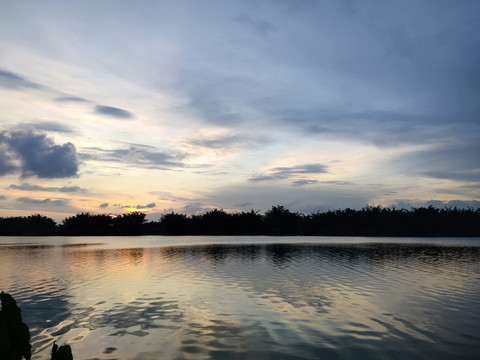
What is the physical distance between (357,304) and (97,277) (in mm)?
19624

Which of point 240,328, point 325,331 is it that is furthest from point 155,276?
point 325,331

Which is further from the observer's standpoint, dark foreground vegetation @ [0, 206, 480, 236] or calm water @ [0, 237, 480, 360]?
dark foreground vegetation @ [0, 206, 480, 236]

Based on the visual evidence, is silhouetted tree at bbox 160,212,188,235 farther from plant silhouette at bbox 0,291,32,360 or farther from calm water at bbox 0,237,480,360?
plant silhouette at bbox 0,291,32,360

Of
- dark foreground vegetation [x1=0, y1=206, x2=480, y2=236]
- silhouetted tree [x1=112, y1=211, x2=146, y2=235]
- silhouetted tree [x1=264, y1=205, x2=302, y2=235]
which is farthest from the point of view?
silhouetted tree [x1=112, y1=211, x2=146, y2=235]

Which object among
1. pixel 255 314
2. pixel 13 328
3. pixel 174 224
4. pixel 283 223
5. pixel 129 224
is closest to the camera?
pixel 13 328

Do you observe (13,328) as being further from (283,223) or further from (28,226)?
(28,226)

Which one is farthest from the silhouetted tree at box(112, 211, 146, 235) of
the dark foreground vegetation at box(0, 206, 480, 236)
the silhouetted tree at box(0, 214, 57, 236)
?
the silhouetted tree at box(0, 214, 57, 236)

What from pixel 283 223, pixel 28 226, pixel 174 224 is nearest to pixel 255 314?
pixel 283 223

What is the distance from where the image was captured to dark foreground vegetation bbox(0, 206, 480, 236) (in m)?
127

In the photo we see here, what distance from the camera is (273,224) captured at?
499 ft

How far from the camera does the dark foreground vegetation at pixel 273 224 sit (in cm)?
12744

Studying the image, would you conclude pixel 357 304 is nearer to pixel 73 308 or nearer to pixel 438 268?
pixel 73 308

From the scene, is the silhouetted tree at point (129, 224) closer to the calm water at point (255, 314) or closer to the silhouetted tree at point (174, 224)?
the silhouetted tree at point (174, 224)

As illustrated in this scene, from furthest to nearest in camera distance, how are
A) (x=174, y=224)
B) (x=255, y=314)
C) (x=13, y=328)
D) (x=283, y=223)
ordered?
(x=174, y=224) → (x=283, y=223) → (x=255, y=314) → (x=13, y=328)
